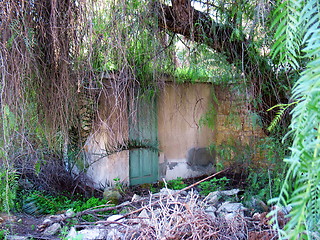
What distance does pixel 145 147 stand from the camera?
18.6ft

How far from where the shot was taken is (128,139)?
216 inches

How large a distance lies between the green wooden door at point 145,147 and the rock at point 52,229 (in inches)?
91.9

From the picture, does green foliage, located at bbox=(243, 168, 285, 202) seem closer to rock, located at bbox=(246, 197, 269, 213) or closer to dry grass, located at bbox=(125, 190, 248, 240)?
rock, located at bbox=(246, 197, 269, 213)

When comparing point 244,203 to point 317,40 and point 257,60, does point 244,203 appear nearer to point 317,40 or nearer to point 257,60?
point 257,60

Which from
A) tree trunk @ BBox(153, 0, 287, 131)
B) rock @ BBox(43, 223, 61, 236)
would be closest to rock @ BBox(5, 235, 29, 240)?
rock @ BBox(43, 223, 61, 236)

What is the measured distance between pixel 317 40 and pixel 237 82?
139 inches

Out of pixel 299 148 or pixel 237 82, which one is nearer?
pixel 299 148

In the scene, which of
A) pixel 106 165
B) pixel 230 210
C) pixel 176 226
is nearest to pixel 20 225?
pixel 106 165

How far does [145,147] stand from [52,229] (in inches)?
101

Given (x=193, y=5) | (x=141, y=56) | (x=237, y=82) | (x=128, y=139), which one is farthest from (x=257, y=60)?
(x=128, y=139)

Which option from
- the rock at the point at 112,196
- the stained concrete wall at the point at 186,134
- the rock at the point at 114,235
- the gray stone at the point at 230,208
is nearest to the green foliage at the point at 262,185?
the gray stone at the point at 230,208

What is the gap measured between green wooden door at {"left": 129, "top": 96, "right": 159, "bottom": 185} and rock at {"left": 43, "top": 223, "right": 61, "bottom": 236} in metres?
2.34

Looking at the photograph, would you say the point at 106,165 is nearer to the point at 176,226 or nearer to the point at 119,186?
the point at 119,186

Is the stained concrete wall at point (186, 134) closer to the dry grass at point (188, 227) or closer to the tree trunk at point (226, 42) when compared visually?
the tree trunk at point (226, 42)
